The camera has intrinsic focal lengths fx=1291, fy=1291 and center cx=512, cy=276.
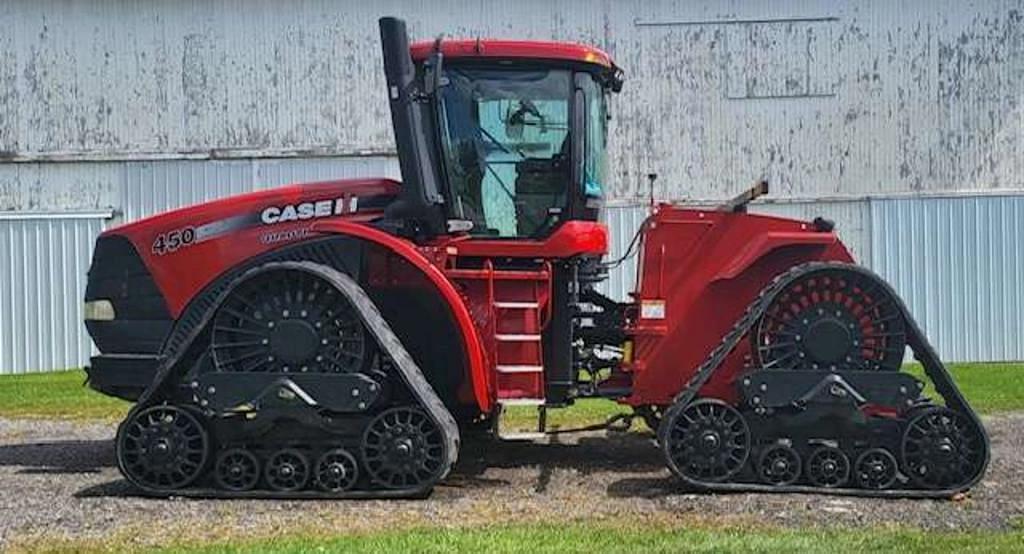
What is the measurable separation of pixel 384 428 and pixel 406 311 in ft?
3.30

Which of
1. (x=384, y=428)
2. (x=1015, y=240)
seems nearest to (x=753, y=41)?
(x=1015, y=240)

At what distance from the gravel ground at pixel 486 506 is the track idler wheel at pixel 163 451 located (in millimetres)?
177

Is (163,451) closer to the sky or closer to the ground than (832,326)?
closer to the ground

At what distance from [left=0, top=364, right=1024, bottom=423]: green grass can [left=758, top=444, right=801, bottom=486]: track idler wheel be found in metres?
2.70

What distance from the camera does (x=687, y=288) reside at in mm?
8930

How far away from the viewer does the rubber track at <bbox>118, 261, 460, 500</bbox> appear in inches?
320

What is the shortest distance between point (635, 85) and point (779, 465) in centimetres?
1255

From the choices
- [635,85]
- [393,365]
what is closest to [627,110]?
[635,85]

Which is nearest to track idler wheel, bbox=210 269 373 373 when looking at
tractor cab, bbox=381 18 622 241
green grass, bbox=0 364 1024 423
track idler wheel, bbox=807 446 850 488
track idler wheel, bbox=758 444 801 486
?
tractor cab, bbox=381 18 622 241

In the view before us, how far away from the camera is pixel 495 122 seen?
8.68 m

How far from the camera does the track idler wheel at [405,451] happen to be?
26.6ft

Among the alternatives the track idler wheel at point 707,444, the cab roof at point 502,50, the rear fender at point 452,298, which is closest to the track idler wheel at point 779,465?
the track idler wheel at point 707,444

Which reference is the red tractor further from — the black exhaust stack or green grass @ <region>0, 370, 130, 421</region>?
green grass @ <region>0, 370, 130, 421</region>

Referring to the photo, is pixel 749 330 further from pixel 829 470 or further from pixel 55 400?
pixel 55 400
